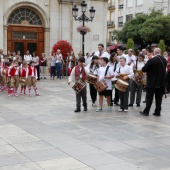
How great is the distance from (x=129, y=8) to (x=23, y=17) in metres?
35.0

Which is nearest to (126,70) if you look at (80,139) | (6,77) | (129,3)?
(80,139)

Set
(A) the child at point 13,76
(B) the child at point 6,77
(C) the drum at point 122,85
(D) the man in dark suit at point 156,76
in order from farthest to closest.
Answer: (B) the child at point 6,77
(A) the child at point 13,76
(C) the drum at point 122,85
(D) the man in dark suit at point 156,76

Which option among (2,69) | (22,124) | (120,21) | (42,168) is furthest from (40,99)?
(120,21)

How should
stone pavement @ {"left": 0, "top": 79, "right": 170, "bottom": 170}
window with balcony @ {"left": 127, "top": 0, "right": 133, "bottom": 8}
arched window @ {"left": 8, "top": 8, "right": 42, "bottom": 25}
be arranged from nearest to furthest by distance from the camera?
stone pavement @ {"left": 0, "top": 79, "right": 170, "bottom": 170}, arched window @ {"left": 8, "top": 8, "right": 42, "bottom": 25}, window with balcony @ {"left": 127, "top": 0, "right": 133, "bottom": 8}

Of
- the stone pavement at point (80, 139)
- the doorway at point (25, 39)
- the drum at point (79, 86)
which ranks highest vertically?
the doorway at point (25, 39)

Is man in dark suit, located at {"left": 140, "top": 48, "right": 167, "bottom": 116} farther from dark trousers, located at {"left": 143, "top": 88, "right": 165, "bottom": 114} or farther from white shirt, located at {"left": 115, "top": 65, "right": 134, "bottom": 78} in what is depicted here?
white shirt, located at {"left": 115, "top": 65, "right": 134, "bottom": 78}

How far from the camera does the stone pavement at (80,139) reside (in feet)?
19.6

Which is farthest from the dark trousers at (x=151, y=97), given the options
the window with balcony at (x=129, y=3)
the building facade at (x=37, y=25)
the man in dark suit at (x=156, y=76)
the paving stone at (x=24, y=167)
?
the window with balcony at (x=129, y=3)

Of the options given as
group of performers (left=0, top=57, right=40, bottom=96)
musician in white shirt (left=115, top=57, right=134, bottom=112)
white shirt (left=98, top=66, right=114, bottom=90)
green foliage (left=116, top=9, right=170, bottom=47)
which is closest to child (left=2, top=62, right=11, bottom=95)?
group of performers (left=0, top=57, right=40, bottom=96)

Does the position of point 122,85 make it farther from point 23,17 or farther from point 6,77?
point 23,17

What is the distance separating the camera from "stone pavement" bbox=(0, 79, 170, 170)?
5.96 metres

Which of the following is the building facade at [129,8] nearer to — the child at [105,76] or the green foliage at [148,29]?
the green foliage at [148,29]

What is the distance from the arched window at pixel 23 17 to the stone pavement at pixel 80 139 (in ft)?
49.3

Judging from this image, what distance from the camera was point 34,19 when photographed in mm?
26469
